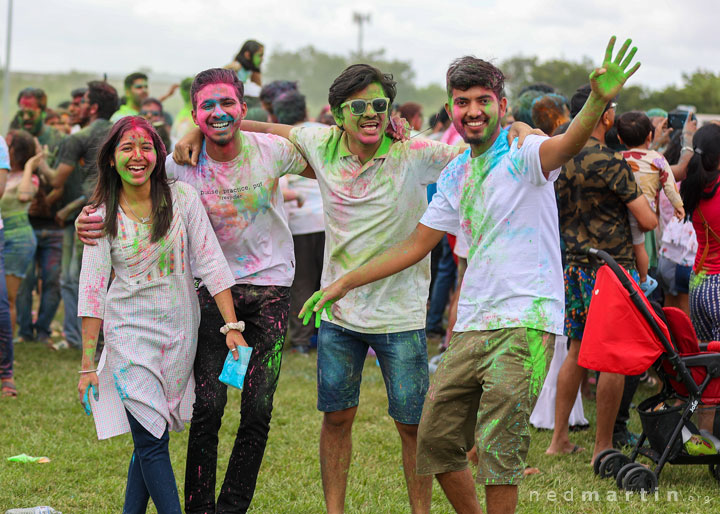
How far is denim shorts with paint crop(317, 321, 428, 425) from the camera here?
163 inches

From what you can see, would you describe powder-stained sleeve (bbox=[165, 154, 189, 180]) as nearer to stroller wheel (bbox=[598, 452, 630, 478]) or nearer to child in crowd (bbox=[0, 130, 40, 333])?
stroller wheel (bbox=[598, 452, 630, 478])

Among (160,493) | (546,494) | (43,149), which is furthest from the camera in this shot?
(43,149)

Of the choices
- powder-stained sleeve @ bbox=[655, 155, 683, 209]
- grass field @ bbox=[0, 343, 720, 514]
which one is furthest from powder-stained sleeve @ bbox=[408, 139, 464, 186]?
powder-stained sleeve @ bbox=[655, 155, 683, 209]

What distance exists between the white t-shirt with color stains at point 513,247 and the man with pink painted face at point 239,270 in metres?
1.15

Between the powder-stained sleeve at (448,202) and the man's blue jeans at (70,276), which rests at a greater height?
the powder-stained sleeve at (448,202)

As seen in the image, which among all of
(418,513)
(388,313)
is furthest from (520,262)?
(418,513)

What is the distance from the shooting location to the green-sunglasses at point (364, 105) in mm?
4102

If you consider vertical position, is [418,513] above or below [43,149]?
below

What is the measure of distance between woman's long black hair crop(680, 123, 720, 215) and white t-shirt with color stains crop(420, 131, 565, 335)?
2306mm

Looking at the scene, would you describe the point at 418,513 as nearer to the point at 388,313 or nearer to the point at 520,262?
the point at 388,313

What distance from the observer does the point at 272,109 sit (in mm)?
8945

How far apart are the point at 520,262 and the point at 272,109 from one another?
5854 mm

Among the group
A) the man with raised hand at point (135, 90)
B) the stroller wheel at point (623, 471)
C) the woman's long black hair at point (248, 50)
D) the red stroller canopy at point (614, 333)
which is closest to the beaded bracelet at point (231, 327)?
the red stroller canopy at point (614, 333)

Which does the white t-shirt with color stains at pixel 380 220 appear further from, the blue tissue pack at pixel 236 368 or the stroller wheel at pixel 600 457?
the stroller wheel at pixel 600 457
